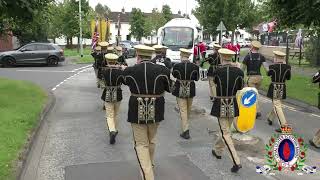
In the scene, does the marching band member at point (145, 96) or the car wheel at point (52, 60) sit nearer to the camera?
the marching band member at point (145, 96)

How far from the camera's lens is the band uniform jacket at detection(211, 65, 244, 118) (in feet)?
26.6

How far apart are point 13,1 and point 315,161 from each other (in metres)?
8.07

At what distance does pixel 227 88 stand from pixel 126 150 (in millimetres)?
2451

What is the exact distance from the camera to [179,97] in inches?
415

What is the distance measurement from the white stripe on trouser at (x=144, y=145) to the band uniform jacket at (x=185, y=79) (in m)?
3.43

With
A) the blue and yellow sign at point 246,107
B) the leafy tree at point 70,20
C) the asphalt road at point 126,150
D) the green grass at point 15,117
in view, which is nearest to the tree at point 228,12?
the leafy tree at point 70,20

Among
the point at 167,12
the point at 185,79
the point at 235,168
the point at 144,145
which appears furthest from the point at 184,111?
the point at 167,12

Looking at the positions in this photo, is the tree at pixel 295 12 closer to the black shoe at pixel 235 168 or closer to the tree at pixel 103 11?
the black shoe at pixel 235 168

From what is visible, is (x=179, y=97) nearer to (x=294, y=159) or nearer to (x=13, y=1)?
(x=294, y=159)

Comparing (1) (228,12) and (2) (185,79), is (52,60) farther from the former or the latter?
(2) (185,79)

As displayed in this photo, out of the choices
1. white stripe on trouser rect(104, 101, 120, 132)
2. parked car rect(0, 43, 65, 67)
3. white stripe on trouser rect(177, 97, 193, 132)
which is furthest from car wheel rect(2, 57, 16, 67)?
white stripe on trouser rect(177, 97, 193, 132)

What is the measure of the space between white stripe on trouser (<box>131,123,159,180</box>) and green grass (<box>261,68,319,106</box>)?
31.4 ft

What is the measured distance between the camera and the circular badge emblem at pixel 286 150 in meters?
6.74

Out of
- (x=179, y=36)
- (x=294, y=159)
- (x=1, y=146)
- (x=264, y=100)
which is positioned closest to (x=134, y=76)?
(x=294, y=159)
